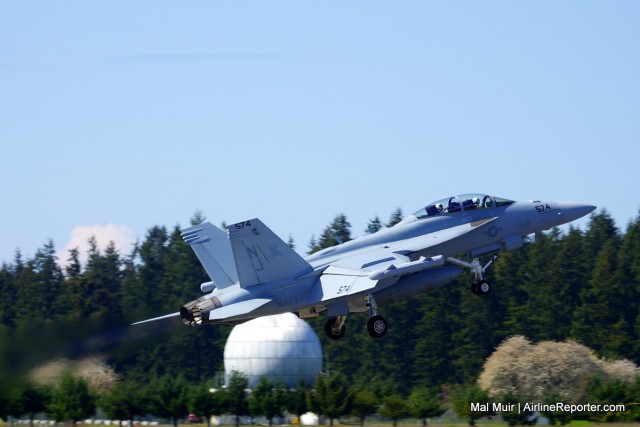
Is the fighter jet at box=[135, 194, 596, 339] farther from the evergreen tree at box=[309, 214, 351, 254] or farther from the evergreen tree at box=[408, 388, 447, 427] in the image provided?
the evergreen tree at box=[309, 214, 351, 254]

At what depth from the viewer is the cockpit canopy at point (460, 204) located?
32938 millimetres

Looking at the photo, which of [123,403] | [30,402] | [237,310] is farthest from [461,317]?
[237,310]

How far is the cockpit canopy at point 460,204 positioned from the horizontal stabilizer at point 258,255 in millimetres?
4749

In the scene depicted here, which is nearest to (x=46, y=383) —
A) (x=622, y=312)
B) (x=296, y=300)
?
(x=296, y=300)

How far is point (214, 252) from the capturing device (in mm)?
33219

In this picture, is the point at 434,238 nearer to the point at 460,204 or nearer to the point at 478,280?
the point at 460,204

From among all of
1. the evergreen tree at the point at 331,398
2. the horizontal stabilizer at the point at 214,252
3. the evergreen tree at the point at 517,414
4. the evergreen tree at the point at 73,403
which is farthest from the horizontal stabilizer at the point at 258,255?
the evergreen tree at the point at 331,398

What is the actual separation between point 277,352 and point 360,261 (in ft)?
71.2

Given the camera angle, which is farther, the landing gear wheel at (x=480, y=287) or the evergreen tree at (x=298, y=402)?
the evergreen tree at (x=298, y=402)

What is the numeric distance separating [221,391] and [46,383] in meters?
13.4

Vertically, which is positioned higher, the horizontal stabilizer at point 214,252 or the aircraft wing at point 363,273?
the horizontal stabilizer at point 214,252

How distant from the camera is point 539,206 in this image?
33938 mm

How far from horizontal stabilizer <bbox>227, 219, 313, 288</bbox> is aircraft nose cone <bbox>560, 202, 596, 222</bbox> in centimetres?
902

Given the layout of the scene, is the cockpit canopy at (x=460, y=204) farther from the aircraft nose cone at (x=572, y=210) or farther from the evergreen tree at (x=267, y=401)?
the evergreen tree at (x=267, y=401)
